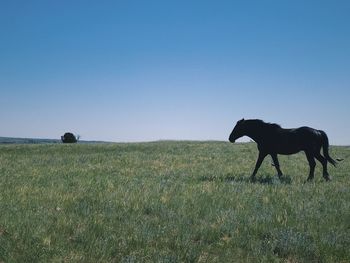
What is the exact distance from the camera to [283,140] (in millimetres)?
18672

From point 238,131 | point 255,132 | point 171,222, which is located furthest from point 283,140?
point 171,222

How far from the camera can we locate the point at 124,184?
14.6 m

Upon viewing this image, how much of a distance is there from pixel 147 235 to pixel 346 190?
816 cm

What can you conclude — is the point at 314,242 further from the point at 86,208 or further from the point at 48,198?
the point at 48,198

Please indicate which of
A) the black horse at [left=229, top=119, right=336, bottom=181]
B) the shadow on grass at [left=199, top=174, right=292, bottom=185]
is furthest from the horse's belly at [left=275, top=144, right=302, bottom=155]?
the shadow on grass at [left=199, top=174, right=292, bottom=185]

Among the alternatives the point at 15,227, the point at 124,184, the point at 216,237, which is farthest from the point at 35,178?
the point at 216,237

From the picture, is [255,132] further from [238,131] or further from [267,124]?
[238,131]

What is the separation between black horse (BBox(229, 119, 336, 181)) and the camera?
1823cm

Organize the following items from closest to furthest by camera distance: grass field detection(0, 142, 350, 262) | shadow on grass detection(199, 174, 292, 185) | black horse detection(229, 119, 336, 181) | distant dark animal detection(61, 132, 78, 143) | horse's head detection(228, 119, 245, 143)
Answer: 1. grass field detection(0, 142, 350, 262)
2. shadow on grass detection(199, 174, 292, 185)
3. black horse detection(229, 119, 336, 181)
4. horse's head detection(228, 119, 245, 143)
5. distant dark animal detection(61, 132, 78, 143)

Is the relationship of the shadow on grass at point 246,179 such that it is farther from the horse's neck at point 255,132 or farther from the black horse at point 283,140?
the horse's neck at point 255,132

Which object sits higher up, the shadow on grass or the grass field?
the shadow on grass

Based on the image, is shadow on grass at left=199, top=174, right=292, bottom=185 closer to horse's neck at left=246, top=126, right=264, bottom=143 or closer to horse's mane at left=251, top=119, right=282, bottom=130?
horse's neck at left=246, top=126, right=264, bottom=143

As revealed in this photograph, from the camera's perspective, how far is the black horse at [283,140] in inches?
718

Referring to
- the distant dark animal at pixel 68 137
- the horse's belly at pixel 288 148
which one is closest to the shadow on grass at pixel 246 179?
the horse's belly at pixel 288 148
